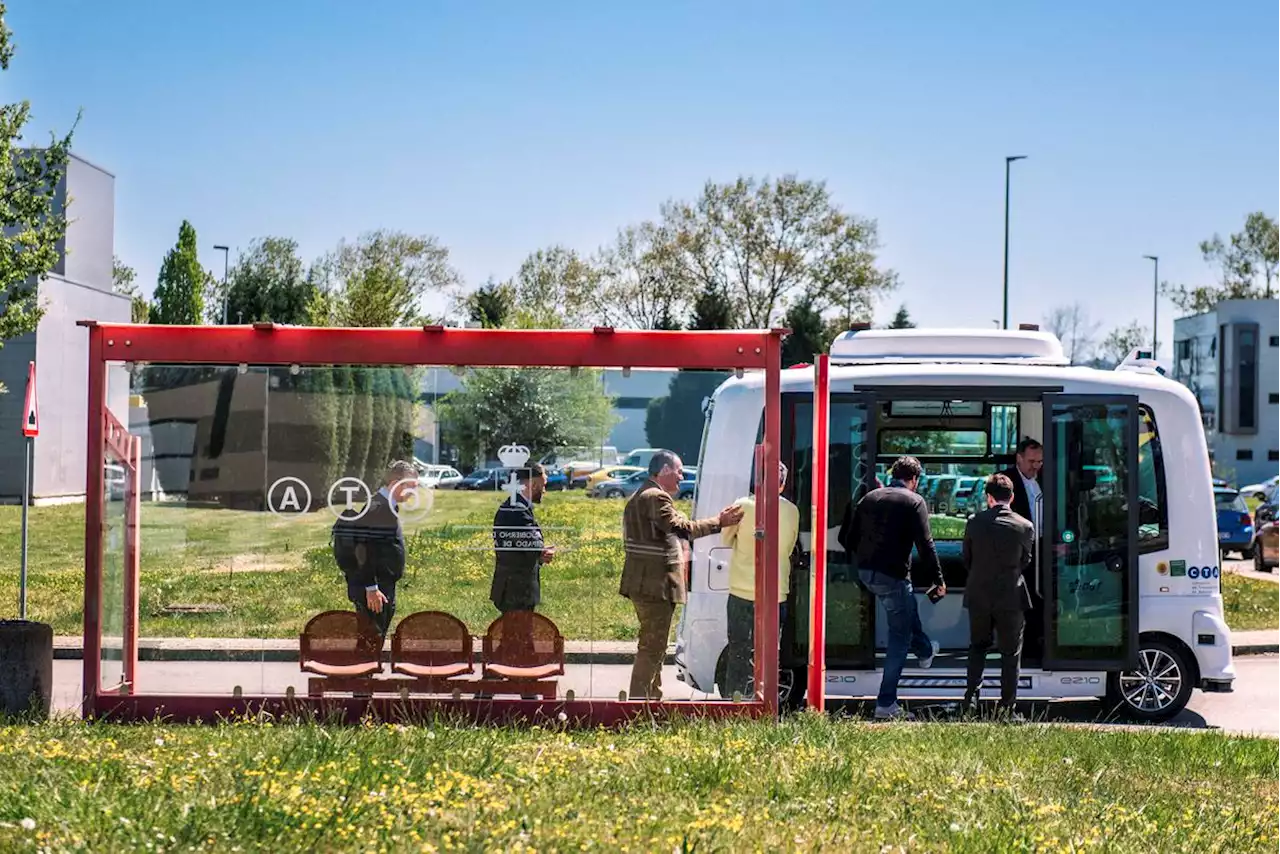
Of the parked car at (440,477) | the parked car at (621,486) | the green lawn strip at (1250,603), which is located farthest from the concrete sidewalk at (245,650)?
the green lawn strip at (1250,603)

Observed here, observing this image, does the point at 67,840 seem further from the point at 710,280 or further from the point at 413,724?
the point at 710,280

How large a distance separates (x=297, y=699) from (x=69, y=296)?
1534 inches

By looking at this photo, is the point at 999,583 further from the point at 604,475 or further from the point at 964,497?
the point at 964,497

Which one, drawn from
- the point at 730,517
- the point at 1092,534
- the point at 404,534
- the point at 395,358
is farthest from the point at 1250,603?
the point at 395,358

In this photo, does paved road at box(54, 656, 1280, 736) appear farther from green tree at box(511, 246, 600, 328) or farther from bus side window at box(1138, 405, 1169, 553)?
green tree at box(511, 246, 600, 328)

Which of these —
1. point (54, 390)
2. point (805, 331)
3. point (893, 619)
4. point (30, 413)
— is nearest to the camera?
point (893, 619)

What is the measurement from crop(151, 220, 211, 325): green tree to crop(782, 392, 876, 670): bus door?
198 feet

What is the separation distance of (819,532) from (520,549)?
6.53ft

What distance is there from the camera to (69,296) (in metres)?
46.3

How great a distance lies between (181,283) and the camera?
69500 mm

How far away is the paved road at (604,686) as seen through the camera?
1036 cm

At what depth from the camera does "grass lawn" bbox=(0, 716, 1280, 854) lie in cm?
614

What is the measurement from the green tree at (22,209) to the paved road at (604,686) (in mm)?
8405

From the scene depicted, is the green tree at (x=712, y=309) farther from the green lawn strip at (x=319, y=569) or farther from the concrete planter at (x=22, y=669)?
the concrete planter at (x=22, y=669)
